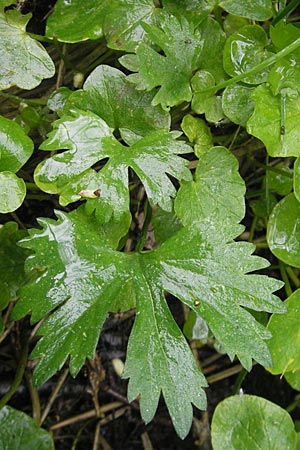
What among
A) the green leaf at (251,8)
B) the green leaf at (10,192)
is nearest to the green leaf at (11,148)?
the green leaf at (10,192)

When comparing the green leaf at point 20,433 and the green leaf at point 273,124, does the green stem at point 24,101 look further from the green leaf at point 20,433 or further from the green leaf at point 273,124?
the green leaf at point 20,433

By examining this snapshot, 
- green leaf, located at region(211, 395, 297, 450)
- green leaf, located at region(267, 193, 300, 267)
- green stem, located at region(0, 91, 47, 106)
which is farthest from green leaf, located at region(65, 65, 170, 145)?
green leaf, located at region(211, 395, 297, 450)

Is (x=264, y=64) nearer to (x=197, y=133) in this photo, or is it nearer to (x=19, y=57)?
(x=197, y=133)

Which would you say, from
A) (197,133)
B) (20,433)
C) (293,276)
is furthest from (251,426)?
(197,133)

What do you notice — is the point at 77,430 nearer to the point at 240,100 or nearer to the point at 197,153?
the point at 197,153

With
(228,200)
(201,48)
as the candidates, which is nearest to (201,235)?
A: (228,200)

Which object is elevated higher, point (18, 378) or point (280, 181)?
point (280, 181)

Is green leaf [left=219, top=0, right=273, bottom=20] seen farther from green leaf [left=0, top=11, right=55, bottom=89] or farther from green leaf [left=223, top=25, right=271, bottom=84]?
green leaf [left=0, top=11, right=55, bottom=89]
